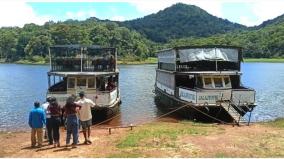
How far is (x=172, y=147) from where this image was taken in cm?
1741

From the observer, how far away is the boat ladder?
2631 centimetres

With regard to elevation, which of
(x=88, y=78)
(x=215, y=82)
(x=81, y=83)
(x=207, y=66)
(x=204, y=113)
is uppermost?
(x=207, y=66)

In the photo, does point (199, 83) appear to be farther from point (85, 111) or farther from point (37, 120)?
point (37, 120)

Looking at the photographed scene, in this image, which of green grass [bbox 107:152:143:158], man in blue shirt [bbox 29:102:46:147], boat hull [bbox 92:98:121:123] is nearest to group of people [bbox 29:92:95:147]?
man in blue shirt [bbox 29:102:46:147]

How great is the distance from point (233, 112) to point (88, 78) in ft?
35.3

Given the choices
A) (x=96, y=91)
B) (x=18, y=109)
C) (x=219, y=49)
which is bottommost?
(x=18, y=109)

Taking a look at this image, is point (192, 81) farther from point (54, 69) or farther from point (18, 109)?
point (18, 109)

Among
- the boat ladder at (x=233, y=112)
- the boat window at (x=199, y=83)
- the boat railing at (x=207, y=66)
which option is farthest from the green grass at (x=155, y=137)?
the boat railing at (x=207, y=66)

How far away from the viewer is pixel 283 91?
60469 mm

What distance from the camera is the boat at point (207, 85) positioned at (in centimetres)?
3020

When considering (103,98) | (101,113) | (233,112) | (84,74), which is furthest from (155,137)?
(84,74)

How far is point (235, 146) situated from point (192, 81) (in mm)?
18236

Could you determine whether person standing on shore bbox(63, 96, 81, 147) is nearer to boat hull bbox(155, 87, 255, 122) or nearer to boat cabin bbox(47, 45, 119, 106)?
boat cabin bbox(47, 45, 119, 106)

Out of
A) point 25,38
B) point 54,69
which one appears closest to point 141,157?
point 54,69
